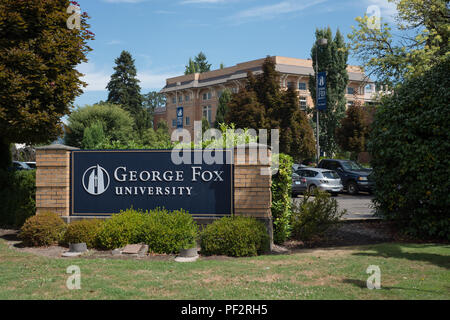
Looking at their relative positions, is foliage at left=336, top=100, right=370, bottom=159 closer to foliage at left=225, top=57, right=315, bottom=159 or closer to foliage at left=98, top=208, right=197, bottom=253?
foliage at left=225, top=57, right=315, bottom=159

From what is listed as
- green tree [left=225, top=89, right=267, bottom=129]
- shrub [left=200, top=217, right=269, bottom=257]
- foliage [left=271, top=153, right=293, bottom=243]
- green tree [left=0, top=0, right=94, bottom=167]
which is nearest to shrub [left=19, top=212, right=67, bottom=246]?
green tree [left=0, top=0, right=94, bottom=167]

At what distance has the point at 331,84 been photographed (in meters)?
44.4

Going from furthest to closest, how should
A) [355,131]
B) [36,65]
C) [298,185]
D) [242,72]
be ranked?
[242,72]
[355,131]
[298,185]
[36,65]

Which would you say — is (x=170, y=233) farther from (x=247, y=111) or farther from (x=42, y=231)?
(x=247, y=111)

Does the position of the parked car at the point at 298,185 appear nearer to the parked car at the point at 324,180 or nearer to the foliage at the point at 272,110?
the parked car at the point at 324,180

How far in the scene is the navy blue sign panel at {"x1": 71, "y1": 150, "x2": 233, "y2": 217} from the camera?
9.18 metres

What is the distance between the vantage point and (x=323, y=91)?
106 ft

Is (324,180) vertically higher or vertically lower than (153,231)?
higher

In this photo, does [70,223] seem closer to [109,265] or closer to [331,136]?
[109,265]

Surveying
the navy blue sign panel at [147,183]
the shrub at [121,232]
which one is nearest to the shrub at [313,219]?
the navy blue sign panel at [147,183]

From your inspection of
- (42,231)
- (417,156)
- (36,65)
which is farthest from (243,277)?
(36,65)

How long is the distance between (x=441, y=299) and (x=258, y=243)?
145 inches

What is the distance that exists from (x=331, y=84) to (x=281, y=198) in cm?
3765

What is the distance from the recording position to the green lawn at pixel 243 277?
5.34m
